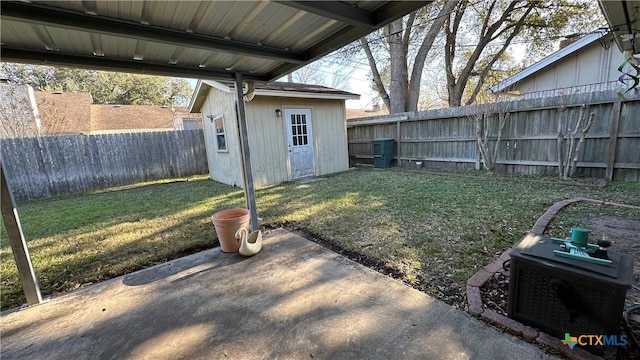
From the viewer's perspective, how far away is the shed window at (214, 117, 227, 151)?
7.79 meters

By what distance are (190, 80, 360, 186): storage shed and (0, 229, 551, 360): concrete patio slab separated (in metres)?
4.75

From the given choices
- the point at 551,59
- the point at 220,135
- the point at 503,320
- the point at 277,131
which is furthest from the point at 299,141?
the point at 551,59

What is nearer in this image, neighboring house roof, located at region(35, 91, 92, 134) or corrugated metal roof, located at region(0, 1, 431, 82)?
corrugated metal roof, located at region(0, 1, 431, 82)

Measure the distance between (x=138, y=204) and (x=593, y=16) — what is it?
17.9 m

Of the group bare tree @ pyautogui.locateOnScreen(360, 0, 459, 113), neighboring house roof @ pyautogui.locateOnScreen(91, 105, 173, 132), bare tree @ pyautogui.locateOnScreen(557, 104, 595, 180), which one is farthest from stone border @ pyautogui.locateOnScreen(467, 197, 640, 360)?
neighboring house roof @ pyautogui.locateOnScreen(91, 105, 173, 132)

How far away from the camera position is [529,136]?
249 inches

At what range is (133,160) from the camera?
915cm

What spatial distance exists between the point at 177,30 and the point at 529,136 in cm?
743

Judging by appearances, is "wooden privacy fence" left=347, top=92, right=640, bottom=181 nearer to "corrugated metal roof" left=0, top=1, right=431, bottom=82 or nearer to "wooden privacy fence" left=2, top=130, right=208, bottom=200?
"corrugated metal roof" left=0, top=1, right=431, bottom=82

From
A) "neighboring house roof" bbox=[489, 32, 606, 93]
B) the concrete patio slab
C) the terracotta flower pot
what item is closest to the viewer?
the concrete patio slab

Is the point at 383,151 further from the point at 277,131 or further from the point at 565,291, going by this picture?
the point at 565,291

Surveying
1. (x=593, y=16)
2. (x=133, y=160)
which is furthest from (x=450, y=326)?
→ (x=593, y=16)

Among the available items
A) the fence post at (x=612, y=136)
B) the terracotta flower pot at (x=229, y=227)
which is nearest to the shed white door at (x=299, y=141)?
the terracotta flower pot at (x=229, y=227)

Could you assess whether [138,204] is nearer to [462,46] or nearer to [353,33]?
[353,33]
